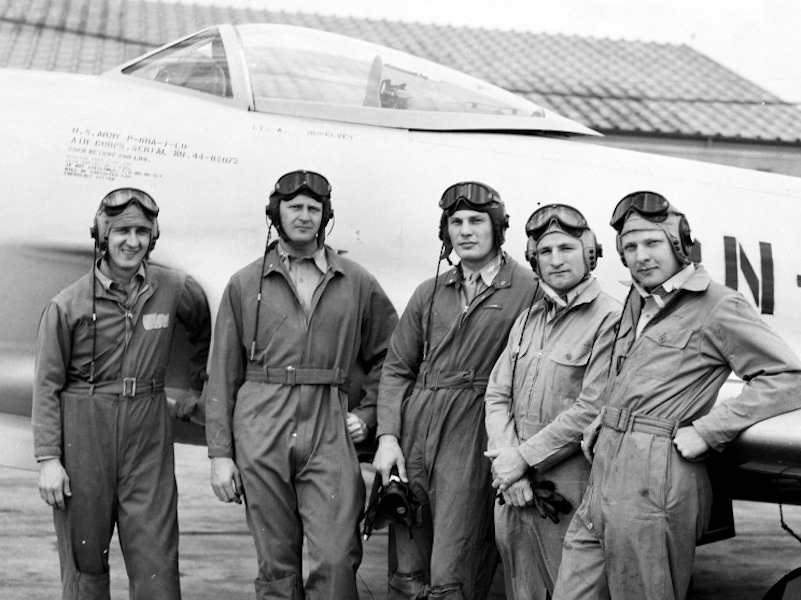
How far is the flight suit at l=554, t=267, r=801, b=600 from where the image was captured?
3.05 meters

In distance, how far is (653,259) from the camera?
3240 mm

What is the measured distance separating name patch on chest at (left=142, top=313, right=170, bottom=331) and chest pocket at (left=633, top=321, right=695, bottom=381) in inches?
75.5

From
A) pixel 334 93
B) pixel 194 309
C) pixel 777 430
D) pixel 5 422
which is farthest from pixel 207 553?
pixel 777 430

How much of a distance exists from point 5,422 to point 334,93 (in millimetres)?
2169

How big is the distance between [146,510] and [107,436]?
34 cm

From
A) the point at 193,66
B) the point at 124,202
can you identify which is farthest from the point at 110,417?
the point at 193,66

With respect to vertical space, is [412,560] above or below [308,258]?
below

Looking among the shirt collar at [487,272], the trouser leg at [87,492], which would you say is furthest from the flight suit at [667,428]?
the trouser leg at [87,492]

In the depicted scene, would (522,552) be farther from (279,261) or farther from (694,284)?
(279,261)

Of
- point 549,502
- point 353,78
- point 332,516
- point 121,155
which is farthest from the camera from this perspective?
point 353,78

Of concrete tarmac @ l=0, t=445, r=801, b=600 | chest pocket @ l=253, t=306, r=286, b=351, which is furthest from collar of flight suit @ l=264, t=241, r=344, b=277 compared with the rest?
concrete tarmac @ l=0, t=445, r=801, b=600

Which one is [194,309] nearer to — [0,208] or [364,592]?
[0,208]

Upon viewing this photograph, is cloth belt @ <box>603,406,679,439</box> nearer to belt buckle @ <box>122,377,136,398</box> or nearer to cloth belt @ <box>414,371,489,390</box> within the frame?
cloth belt @ <box>414,371,489,390</box>

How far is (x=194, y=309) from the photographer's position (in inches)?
163
